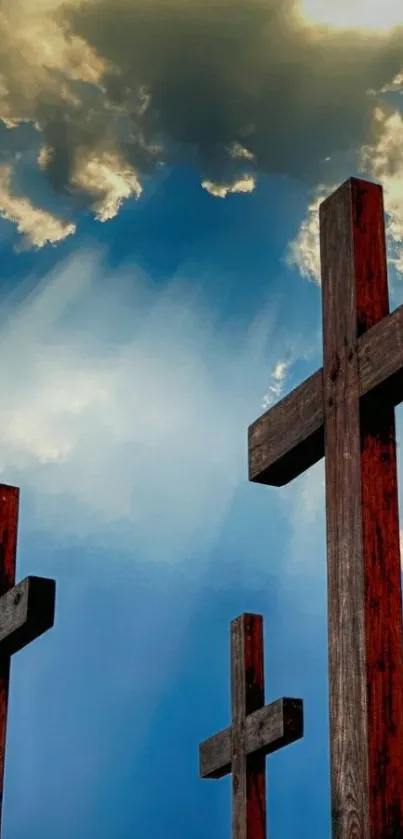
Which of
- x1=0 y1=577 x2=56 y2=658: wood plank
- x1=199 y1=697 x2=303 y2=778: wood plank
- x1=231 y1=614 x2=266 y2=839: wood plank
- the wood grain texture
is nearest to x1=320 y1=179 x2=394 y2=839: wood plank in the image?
x1=0 y1=577 x2=56 y2=658: wood plank

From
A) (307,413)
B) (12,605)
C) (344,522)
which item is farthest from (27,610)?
(344,522)

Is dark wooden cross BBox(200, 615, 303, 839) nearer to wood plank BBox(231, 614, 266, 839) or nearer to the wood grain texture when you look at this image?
wood plank BBox(231, 614, 266, 839)

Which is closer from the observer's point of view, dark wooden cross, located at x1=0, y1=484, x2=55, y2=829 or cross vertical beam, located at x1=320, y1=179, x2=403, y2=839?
cross vertical beam, located at x1=320, y1=179, x2=403, y2=839

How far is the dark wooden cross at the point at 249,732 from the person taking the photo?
7.30 meters

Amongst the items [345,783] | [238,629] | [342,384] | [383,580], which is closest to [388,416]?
[342,384]

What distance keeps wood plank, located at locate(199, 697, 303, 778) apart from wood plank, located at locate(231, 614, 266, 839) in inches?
3.1

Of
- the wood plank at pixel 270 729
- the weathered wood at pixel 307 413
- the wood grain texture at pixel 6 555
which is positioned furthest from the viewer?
the wood plank at pixel 270 729

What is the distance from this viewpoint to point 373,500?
10.6 ft

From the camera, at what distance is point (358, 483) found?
10.7 feet

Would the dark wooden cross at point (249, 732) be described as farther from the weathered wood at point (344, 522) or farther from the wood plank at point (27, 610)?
the weathered wood at point (344, 522)

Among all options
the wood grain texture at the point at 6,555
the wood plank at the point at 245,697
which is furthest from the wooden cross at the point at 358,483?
the wood plank at the point at 245,697

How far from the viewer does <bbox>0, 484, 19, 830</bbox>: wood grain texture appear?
5.28m

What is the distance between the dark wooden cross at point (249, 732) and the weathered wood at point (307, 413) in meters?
3.57

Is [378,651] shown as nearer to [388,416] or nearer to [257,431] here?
[388,416]
